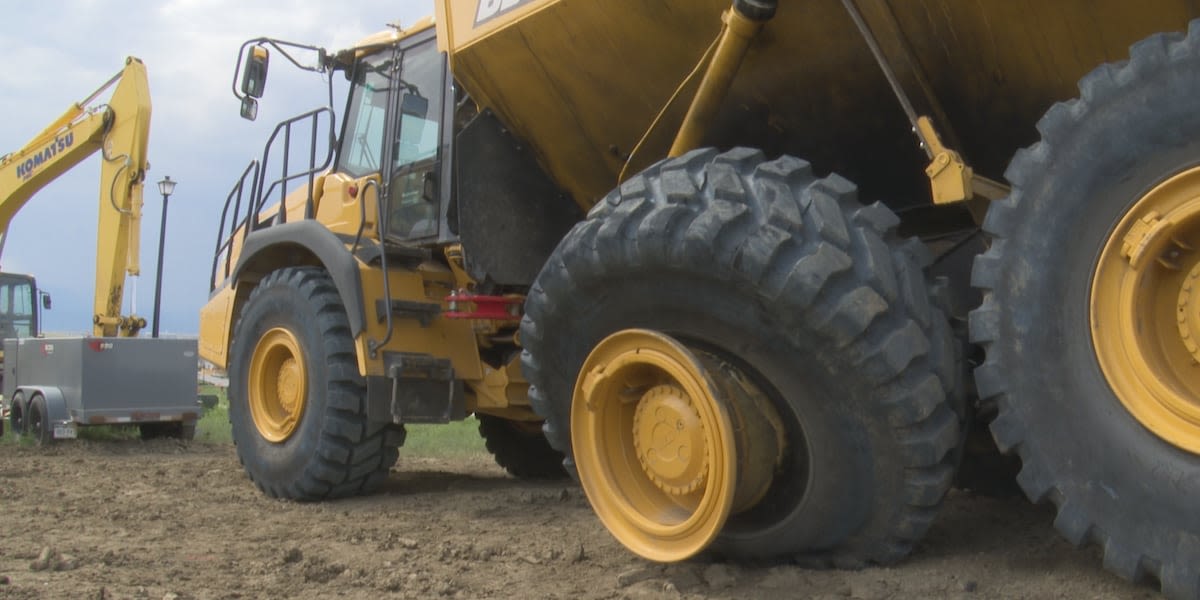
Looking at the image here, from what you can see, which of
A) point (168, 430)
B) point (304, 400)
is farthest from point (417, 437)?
point (304, 400)

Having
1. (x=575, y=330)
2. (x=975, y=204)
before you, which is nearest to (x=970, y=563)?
(x=975, y=204)

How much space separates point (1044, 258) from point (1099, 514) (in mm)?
605

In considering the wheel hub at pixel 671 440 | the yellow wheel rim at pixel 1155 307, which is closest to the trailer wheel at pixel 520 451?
the wheel hub at pixel 671 440

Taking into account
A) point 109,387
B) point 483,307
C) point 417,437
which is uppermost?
point 483,307

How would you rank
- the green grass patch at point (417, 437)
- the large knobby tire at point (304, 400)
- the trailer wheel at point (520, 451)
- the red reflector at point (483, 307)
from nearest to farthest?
1. the red reflector at point (483, 307)
2. the large knobby tire at point (304, 400)
3. the trailer wheel at point (520, 451)
4. the green grass patch at point (417, 437)

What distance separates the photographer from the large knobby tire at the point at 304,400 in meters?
5.07

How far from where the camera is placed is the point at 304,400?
5.29m

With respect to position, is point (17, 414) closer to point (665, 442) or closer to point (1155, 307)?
point (665, 442)

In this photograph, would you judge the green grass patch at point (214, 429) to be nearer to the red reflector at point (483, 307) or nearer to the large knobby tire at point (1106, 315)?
the red reflector at point (483, 307)

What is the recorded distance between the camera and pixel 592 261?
3.16m

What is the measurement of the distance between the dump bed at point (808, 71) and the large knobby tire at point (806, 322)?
0.55 metres

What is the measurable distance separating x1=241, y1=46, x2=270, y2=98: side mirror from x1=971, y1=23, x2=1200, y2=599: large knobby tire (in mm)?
4305

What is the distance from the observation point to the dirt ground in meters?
2.76

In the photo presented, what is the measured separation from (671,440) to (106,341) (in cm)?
801
